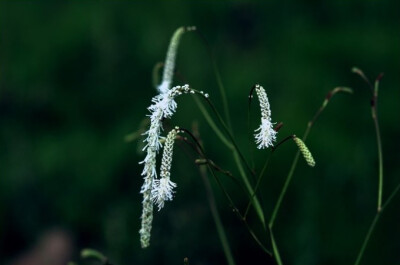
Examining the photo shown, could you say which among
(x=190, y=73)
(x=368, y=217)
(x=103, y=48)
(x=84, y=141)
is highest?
(x=103, y=48)

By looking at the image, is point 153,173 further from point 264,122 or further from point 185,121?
point 185,121

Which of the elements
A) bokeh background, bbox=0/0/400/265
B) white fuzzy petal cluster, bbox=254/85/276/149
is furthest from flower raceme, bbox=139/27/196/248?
bokeh background, bbox=0/0/400/265

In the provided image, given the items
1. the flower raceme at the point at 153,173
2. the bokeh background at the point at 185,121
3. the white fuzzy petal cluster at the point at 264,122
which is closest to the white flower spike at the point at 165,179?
the flower raceme at the point at 153,173

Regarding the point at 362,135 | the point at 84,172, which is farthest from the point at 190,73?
the point at 362,135

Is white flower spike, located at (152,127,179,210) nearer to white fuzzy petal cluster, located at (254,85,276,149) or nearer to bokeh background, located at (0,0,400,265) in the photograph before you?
white fuzzy petal cluster, located at (254,85,276,149)

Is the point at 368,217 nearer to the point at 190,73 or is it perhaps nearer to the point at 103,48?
the point at 190,73

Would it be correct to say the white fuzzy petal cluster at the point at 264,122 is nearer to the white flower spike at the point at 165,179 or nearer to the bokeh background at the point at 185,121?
the white flower spike at the point at 165,179

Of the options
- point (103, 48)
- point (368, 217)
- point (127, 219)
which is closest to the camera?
point (368, 217)

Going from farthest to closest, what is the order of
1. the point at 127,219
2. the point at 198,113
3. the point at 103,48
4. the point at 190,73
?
1. the point at 103,48
2. the point at 190,73
3. the point at 198,113
4. the point at 127,219
